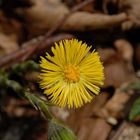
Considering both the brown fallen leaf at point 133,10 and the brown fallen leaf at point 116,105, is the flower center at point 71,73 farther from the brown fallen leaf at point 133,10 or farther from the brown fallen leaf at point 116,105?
the brown fallen leaf at point 133,10

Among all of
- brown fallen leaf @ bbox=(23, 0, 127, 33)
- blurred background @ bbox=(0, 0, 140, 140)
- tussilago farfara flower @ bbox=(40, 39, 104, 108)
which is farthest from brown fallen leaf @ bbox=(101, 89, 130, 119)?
tussilago farfara flower @ bbox=(40, 39, 104, 108)

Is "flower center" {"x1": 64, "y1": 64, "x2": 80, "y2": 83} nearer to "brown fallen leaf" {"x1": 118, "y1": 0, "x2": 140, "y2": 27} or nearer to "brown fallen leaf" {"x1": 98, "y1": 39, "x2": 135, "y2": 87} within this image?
"brown fallen leaf" {"x1": 98, "y1": 39, "x2": 135, "y2": 87}

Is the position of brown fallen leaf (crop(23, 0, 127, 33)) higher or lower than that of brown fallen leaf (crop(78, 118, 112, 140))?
higher

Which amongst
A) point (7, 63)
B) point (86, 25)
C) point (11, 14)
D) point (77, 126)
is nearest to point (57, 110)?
point (77, 126)

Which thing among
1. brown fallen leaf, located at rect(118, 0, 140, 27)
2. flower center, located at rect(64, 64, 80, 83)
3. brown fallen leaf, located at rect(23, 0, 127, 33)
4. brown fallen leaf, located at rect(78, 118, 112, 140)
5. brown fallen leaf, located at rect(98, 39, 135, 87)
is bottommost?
brown fallen leaf, located at rect(78, 118, 112, 140)

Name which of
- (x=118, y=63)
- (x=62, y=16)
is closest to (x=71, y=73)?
(x=118, y=63)

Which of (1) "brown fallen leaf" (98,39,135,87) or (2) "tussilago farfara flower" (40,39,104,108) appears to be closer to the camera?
(2) "tussilago farfara flower" (40,39,104,108)

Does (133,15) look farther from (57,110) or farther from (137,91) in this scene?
(57,110)
